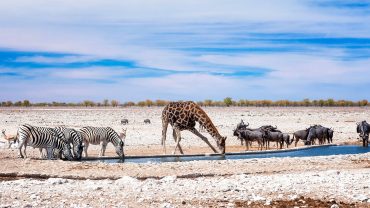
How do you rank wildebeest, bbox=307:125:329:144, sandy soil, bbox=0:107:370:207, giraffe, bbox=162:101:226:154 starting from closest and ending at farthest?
sandy soil, bbox=0:107:370:207 < giraffe, bbox=162:101:226:154 < wildebeest, bbox=307:125:329:144

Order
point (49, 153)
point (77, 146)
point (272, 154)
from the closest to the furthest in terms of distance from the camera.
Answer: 1. point (49, 153)
2. point (77, 146)
3. point (272, 154)

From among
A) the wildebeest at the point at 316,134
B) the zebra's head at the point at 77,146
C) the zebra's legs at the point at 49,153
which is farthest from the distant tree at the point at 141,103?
the zebra's legs at the point at 49,153

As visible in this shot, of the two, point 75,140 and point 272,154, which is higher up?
point 75,140

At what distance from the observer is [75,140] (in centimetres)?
1938

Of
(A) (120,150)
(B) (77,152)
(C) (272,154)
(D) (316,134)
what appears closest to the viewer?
(B) (77,152)

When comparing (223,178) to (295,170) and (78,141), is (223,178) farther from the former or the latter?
(78,141)

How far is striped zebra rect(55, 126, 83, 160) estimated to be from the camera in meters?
18.9

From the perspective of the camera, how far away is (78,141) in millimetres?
19344

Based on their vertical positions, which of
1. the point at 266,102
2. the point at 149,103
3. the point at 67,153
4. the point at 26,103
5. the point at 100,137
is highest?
the point at 26,103

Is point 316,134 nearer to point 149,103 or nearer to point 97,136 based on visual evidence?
point 97,136

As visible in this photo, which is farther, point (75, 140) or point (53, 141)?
point (75, 140)

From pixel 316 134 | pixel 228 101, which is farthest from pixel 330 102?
pixel 316 134

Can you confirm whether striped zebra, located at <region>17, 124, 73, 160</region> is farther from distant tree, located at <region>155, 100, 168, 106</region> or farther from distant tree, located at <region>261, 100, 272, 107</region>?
distant tree, located at <region>261, 100, 272, 107</region>

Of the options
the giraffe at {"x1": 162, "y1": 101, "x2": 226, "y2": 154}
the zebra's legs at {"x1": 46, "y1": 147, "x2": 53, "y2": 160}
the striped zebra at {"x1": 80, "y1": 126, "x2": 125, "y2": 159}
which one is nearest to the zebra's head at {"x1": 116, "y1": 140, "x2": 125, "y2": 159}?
the striped zebra at {"x1": 80, "y1": 126, "x2": 125, "y2": 159}
